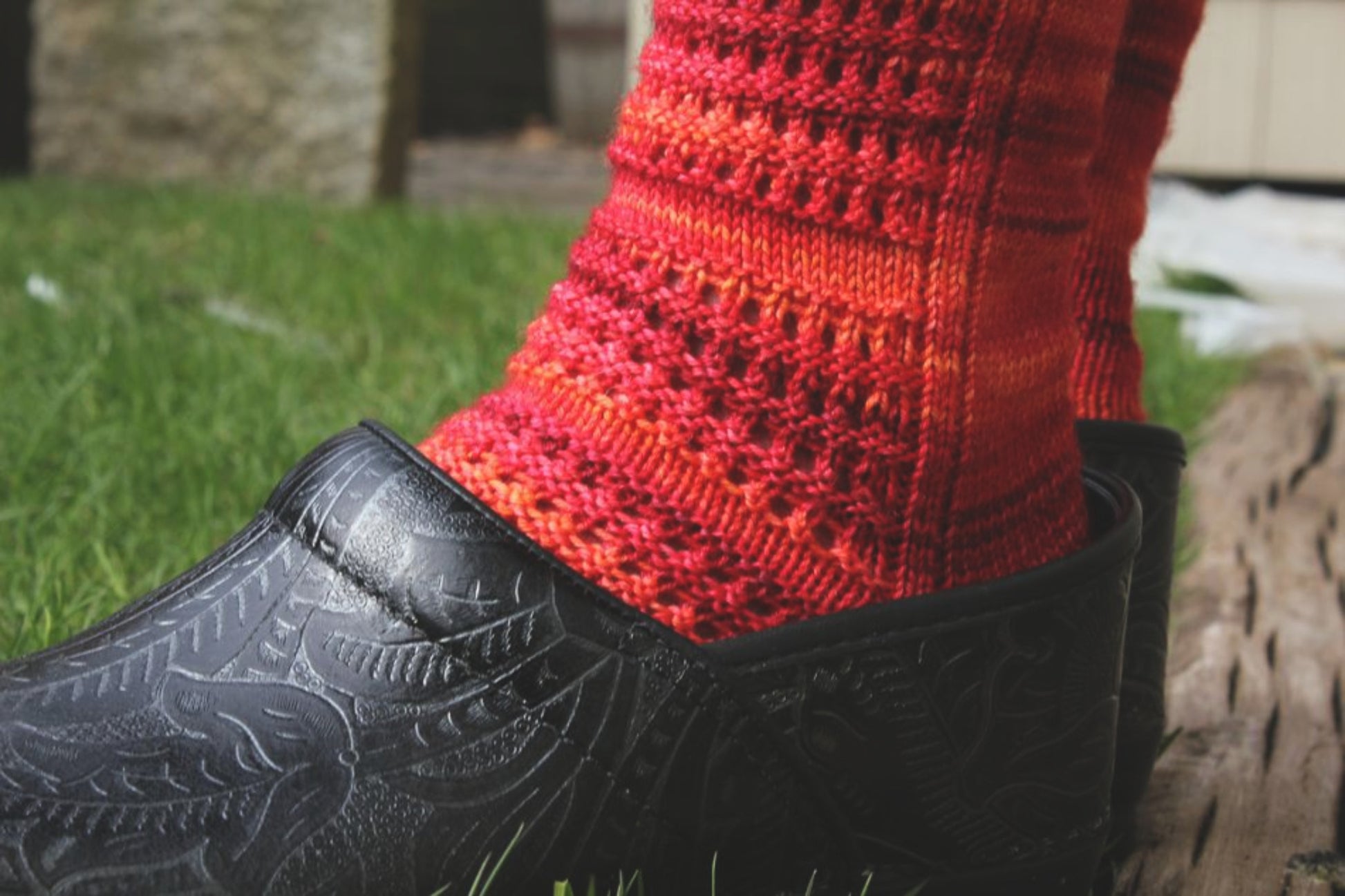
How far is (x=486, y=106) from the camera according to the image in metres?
8.07

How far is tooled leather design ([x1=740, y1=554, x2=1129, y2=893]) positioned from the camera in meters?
0.69

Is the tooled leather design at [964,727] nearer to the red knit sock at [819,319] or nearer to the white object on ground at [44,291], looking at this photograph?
the red knit sock at [819,319]

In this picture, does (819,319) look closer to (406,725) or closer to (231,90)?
(406,725)

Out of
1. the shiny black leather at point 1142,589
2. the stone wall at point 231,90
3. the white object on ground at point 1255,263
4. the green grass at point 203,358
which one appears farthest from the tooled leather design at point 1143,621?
the stone wall at point 231,90

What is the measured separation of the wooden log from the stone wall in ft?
9.36

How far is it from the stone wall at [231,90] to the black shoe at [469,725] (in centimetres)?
376

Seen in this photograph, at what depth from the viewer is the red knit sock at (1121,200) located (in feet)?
3.05

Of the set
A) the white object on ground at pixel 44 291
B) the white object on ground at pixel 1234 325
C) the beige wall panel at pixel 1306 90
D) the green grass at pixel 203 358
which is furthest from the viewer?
the beige wall panel at pixel 1306 90

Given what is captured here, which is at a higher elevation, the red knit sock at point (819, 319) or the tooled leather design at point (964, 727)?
the red knit sock at point (819, 319)

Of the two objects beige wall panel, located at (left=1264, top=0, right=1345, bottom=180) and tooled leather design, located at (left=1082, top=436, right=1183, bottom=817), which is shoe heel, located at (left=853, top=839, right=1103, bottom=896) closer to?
tooled leather design, located at (left=1082, top=436, right=1183, bottom=817)

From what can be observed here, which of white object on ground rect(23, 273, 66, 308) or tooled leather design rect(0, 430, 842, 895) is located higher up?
tooled leather design rect(0, 430, 842, 895)

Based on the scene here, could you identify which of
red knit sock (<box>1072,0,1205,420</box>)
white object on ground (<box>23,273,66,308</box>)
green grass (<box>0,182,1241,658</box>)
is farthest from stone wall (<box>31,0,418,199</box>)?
red knit sock (<box>1072,0,1205,420</box>)

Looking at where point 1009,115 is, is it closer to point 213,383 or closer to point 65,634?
point 65,634

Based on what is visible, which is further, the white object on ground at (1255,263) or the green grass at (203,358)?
the white object on ground at (1255,263)
